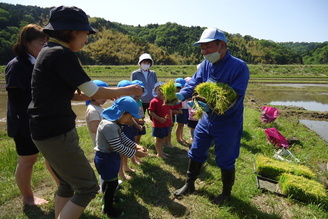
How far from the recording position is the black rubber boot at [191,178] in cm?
369

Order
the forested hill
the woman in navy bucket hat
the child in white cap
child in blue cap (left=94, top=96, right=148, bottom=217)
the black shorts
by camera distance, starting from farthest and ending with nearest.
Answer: the forested hill < the child in white cap < the black shorts < child in blue cap (left=94, top=96, right=148, bottom=217) < the woman in navy bucket hat

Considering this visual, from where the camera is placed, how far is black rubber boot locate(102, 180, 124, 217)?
3.04m

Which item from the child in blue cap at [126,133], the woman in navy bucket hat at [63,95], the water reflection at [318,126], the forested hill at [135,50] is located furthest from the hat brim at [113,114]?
the forested hill at [135,50]

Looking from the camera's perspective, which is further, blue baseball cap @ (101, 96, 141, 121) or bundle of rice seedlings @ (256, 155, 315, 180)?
bundle of rice seedlings @ (256, 155, 315, 180)

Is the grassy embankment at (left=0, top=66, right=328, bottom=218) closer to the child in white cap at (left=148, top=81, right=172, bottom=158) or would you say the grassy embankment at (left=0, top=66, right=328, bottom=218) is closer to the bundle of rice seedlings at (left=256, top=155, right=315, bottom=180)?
the bundle of rice seedlings at (left=256, top=155, right=315, bottom=180)

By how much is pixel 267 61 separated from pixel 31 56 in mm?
79507

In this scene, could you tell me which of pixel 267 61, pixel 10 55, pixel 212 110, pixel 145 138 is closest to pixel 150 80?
pixel 145 138

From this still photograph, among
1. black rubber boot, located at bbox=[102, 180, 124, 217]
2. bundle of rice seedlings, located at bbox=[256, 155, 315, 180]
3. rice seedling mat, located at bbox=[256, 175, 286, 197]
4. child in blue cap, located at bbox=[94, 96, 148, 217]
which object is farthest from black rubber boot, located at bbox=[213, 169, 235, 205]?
black rubber boot, located at bbox=[102, 180, 124, 217]

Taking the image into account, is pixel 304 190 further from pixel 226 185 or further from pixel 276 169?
pixel 226 185

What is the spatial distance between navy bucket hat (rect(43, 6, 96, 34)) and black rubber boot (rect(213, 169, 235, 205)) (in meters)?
2.76

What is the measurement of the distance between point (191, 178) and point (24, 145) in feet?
8.20

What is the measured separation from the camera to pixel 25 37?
9.65 ft

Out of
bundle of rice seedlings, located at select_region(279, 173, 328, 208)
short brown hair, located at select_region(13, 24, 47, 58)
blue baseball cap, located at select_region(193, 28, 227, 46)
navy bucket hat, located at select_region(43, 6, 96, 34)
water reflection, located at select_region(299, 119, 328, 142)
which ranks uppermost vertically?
blue baseball cap, located at select_region(193, 28, 227, 46)

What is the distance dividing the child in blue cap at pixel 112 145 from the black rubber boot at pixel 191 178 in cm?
102
